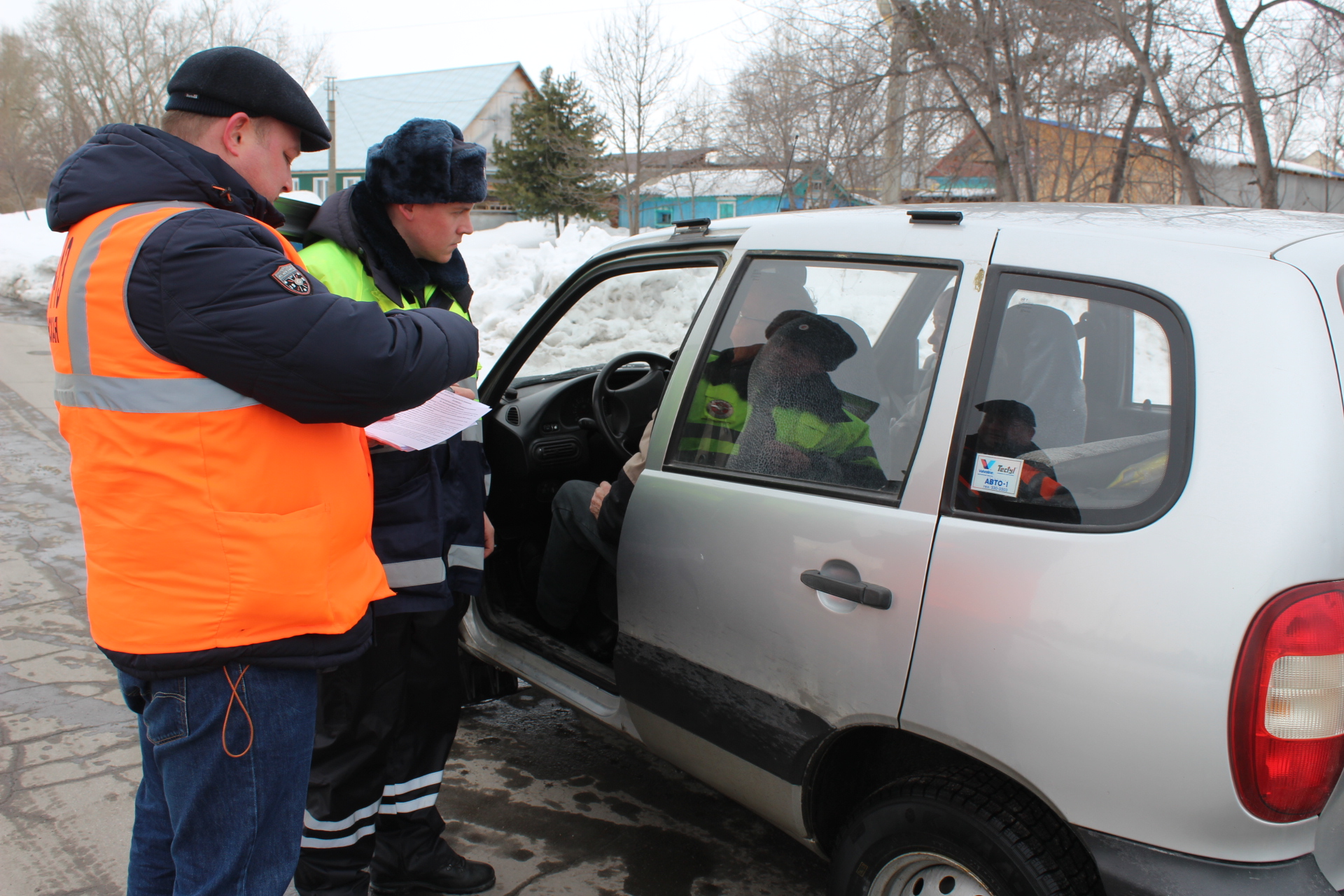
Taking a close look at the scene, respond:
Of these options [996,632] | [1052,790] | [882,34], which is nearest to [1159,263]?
[996,632]

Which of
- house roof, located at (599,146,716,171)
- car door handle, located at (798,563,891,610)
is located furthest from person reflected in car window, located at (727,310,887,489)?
house roof, located at (599,146,716,171)

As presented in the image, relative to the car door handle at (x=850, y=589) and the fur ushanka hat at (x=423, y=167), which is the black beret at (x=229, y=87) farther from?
the car door handle at (x=850, y=589)

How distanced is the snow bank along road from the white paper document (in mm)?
1325

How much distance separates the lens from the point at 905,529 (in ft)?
5.90

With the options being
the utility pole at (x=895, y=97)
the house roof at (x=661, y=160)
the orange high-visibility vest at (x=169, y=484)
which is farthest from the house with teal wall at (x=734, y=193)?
the orange high-visibility vest at (x=169, y=484)

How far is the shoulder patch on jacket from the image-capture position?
5.06ft

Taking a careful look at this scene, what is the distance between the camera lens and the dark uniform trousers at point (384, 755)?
233 cm

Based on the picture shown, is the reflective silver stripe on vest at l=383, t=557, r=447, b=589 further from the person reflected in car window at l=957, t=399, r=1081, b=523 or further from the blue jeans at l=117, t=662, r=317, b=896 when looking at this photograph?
the person reflected in car window at l=957, t=399, r=1081, b=523

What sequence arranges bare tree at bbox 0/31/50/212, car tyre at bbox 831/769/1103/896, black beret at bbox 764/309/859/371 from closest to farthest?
1. car tyre at bbox 831/769/1103/896
2. black beret at bbox 764/309/859/371
3. bare tree at bbox 0/31/50/212

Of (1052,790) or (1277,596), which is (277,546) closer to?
(1052,790)

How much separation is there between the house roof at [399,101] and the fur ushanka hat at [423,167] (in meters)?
46.2

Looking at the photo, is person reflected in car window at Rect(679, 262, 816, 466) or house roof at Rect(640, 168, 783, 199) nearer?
person reflected in car window at Rect(679, 262, 816, 466)

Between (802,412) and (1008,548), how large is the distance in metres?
0.64

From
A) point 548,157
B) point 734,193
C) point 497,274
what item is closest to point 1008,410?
point 497,274
